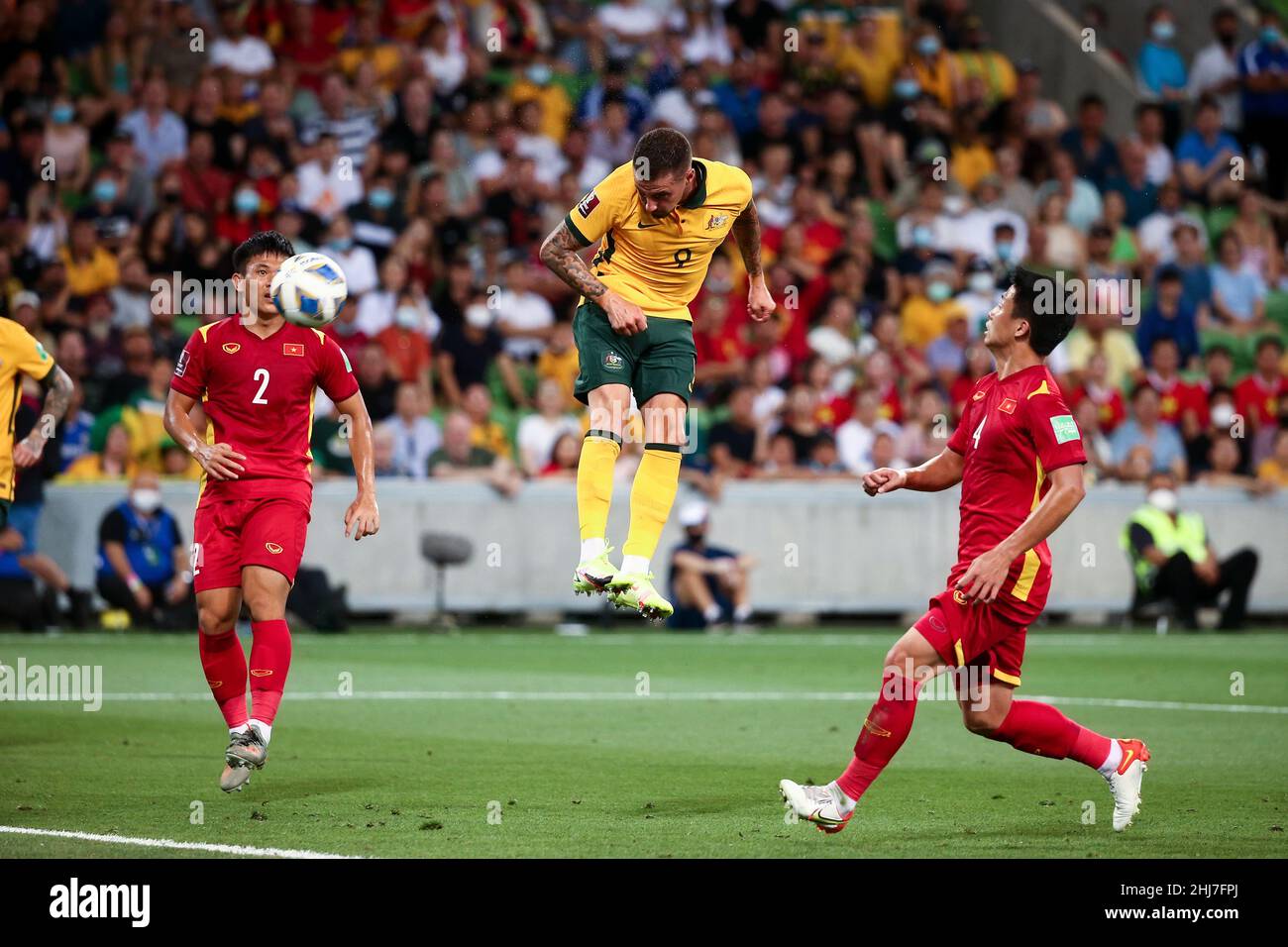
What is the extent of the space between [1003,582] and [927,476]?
0.94 metres

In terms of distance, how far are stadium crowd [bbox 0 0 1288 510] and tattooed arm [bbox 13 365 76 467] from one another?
338 inches

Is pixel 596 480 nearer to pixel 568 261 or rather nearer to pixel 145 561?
pixel 568 261

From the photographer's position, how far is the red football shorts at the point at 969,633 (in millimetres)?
8141

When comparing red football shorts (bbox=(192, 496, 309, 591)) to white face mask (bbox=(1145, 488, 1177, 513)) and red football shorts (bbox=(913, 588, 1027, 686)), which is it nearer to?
red football shorts (bbox=(913, 588, 1027, 686))

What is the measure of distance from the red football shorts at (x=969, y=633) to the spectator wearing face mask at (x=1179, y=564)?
1227 centimetres

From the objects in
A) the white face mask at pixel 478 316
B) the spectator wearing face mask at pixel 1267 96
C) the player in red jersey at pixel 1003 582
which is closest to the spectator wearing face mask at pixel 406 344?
the white face mask at pixel 478 316

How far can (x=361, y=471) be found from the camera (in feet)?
31.2

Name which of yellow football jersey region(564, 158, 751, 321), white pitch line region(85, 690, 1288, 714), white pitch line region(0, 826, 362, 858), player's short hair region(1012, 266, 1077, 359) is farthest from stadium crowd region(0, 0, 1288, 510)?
white pitch line region(0, 826, 362, 858)

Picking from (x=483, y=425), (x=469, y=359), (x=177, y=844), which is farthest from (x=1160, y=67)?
(x=177, y=844)

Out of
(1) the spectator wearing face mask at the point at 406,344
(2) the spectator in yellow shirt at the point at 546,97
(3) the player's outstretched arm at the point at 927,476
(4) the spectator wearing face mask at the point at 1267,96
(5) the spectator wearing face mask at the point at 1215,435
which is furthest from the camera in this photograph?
(4) the spectator wearing face mask at the point at 1267,96

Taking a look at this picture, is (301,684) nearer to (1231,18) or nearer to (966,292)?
(966,292)

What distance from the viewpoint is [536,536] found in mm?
19953

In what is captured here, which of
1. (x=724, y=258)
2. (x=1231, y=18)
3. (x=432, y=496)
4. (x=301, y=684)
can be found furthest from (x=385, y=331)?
(x=1231, y=18)

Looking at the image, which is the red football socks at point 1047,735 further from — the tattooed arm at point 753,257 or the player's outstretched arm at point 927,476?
the tattooed arm at point 753,257
